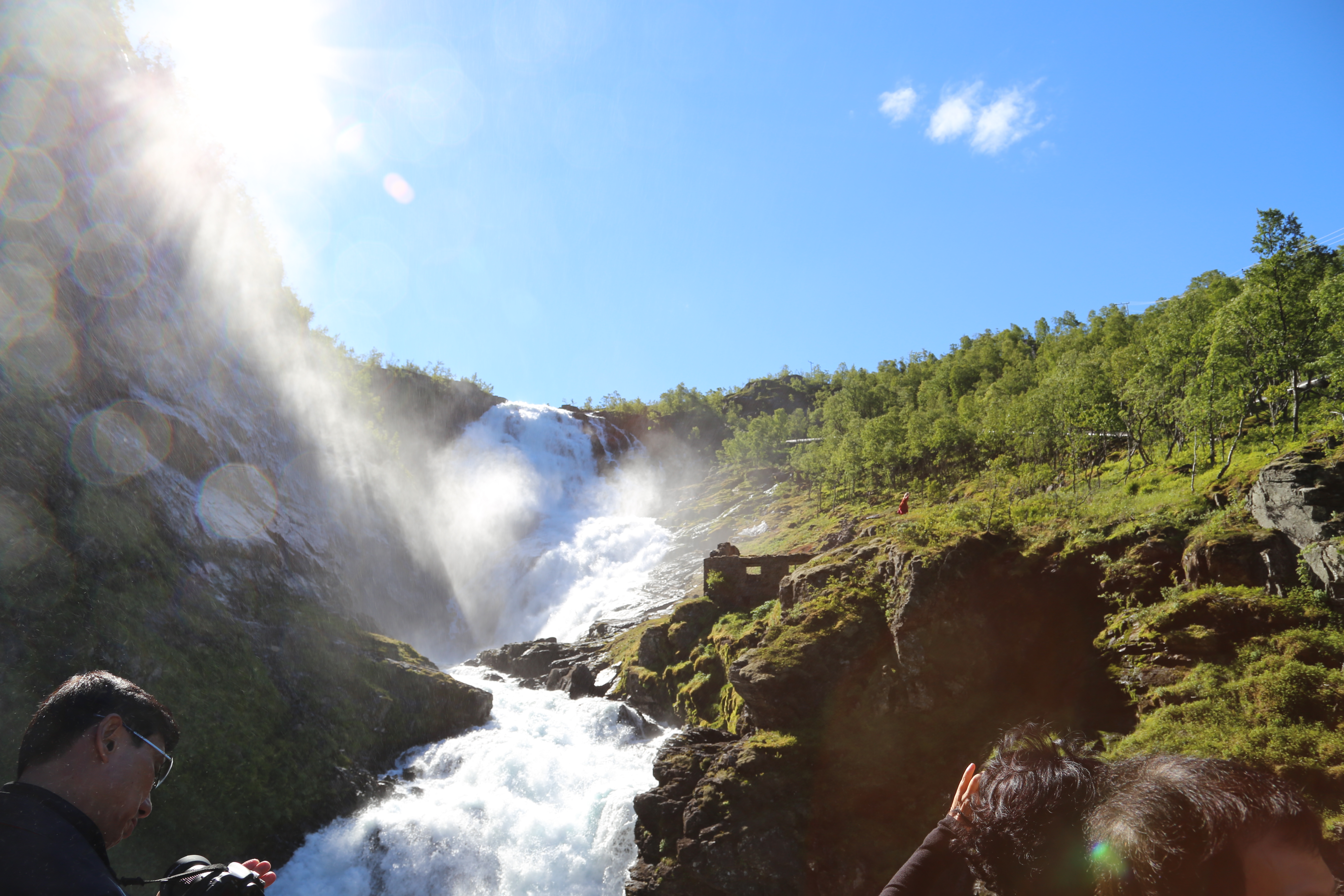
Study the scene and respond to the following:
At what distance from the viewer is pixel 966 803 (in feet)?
Result: 8.62

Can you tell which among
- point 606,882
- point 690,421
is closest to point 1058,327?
point 690,421

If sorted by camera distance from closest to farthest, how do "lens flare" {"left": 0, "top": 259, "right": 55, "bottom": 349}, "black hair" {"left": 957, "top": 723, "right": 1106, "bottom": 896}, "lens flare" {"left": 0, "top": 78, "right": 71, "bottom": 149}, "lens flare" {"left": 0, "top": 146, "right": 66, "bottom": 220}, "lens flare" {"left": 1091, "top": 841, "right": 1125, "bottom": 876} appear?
"lens flare" {"left": 1091, "top": 841, "right": 1125, "bottom": 876}
"black hair" {"left": 957, "top": 723, "right": 1106, "bottom": 896}
"lens flare" {"left": 0, "top": 259, "right": 55, "bottom": 349}
"lens flare" {"left": 0, "top": 146, "right": 66, "bottom": 220}
"lens flare" {"left": 0, "top": 78, "right": 71, "bottom": 149}

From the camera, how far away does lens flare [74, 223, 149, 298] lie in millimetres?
19031

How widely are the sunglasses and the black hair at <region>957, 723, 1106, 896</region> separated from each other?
11.2 feet

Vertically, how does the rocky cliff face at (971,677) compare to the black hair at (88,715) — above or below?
below

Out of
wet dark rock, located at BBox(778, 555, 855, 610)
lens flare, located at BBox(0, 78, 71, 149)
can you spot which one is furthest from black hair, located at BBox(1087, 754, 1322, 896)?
lens flare, located at BBox(0, 78, 71, 149)

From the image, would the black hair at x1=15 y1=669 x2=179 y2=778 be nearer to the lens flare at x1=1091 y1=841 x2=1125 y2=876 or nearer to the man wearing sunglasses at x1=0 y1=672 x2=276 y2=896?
the man wearing sunglasses at x1=0 y1=672 x2=276 y2=896

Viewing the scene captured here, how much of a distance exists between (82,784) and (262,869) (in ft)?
4.13

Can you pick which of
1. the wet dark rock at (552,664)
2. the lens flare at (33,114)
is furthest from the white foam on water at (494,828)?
the lens flare at (33,114)

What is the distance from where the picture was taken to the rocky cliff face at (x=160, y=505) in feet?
44.8

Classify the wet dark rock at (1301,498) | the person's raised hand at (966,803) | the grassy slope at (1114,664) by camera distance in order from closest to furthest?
1. the person's raised hand at (966,803)
2. the grassy slope at (1114,664)
3. the wet dark rock at (1301,498)

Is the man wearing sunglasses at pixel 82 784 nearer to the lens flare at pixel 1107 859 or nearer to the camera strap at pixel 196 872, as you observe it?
the camera strap at pixel 196 872

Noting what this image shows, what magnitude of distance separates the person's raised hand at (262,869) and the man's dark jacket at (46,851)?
0.50 meters

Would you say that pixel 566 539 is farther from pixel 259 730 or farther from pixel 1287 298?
pixel 1287 298
